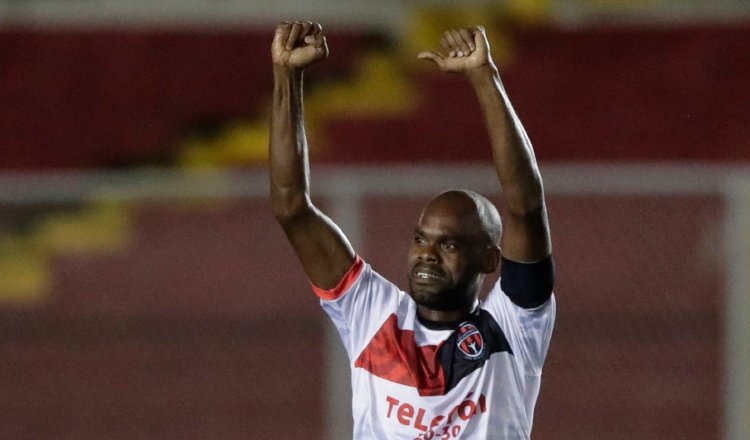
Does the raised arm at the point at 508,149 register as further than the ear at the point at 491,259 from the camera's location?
No

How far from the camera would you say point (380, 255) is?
5.36m

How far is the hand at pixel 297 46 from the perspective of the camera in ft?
10.1

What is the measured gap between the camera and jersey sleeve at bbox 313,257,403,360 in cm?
318

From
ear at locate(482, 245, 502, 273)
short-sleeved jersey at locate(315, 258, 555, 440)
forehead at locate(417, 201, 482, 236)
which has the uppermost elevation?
forehead at locate(417, 201, 482, 236)

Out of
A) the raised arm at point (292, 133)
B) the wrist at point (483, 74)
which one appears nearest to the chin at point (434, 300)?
the raised arm at point (292, 133)

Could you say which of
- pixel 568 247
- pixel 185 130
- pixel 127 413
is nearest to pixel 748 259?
pixel 568 247

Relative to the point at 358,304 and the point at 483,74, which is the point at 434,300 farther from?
the point at 483,74

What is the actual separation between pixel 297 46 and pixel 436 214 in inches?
19.4

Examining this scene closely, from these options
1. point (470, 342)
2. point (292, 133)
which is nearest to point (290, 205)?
point (292, 133)

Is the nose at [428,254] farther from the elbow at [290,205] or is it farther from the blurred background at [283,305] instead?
the blurred background at [283,305]

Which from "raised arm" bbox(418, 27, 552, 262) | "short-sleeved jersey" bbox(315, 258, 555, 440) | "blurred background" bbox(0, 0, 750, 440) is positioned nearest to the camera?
"raised arm" bbox(418, 27, 552, 262)

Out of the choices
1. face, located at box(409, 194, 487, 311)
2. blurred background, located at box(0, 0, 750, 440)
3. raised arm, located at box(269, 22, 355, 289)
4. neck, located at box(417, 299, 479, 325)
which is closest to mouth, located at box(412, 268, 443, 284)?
face, located at box(409, 194, 487, 311)

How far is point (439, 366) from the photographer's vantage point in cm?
309

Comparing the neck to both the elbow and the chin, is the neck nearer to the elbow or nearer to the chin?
the chin
